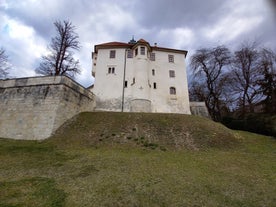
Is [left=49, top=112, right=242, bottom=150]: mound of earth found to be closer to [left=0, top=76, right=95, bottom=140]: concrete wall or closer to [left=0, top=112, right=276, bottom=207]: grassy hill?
[left=0, top=112, right=276, bottom=207]: grassy hill

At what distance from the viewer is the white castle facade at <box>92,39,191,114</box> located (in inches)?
921

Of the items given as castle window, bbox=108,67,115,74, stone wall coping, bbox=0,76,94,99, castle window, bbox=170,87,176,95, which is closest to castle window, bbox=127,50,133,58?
castle window, bbox=108,67,115,74

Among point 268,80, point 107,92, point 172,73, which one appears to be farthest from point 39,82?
point 268,80

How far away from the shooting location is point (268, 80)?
18984 millimetres

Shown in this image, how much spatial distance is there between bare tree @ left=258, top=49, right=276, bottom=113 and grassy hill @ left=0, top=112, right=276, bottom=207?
464cm

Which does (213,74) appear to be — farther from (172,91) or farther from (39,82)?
(39,82)

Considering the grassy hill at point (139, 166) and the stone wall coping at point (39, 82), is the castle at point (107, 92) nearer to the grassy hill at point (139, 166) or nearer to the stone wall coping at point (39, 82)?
the stone wall coping at point (39, 82)

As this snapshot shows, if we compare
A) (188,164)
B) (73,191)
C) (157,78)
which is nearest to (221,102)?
(157,78)

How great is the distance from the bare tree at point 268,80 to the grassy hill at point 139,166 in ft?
15.2

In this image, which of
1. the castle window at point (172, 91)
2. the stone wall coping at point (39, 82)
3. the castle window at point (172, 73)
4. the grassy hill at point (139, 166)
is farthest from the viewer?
the castle window at point (172, 73)

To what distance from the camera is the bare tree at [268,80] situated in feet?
59.5

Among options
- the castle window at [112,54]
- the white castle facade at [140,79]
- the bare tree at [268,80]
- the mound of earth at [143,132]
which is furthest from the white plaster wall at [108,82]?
the bare tree at [268,80]

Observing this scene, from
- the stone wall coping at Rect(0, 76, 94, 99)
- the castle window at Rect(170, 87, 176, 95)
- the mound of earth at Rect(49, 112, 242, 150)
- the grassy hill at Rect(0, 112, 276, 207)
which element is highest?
the castle window at Rect(170, 87, 176, 95)

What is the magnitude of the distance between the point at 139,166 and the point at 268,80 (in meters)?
18.4
